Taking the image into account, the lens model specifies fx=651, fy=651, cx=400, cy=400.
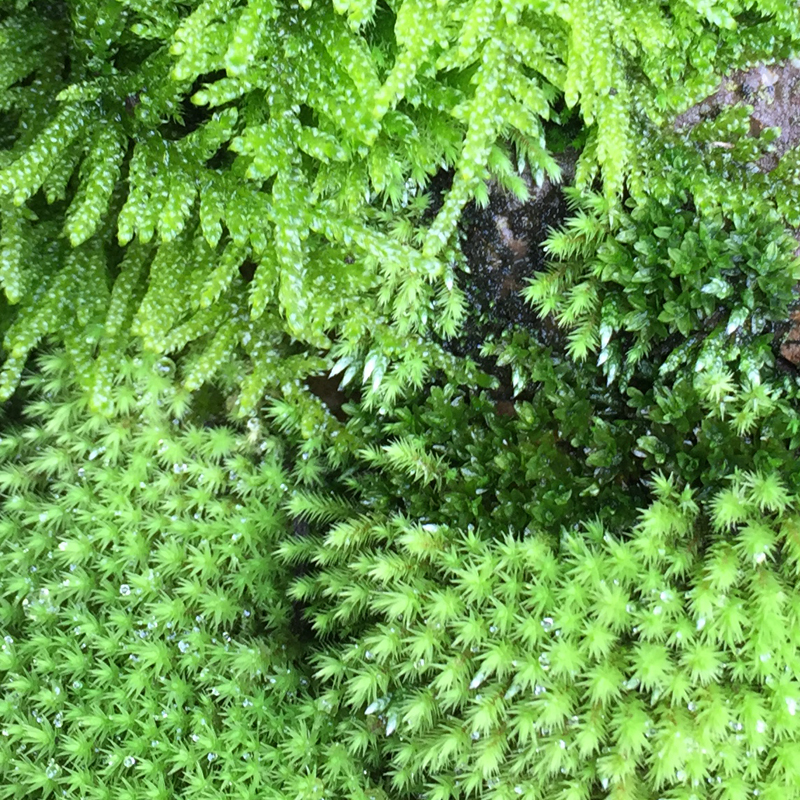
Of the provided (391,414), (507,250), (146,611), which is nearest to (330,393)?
(391,414)

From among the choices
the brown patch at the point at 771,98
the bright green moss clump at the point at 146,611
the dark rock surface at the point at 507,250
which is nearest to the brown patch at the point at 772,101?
the brown patch at the point at 771,98

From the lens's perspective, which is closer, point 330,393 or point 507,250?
point 507,250

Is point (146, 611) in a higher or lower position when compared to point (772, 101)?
lower

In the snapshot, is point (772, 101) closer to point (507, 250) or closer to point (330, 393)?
point (507, 250)

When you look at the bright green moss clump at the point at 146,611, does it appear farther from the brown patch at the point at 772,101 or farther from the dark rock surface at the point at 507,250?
the brown patch at the point at 772,101

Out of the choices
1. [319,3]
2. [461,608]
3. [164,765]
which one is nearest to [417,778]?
[461,608]

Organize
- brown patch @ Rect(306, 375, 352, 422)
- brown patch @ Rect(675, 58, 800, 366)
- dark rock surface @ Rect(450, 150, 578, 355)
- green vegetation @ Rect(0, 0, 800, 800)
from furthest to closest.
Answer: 1. brown patch @ Rect(306, 375, 352, 422)
2. dark rock surface @ Rect(450, 150, 578, 355)
3. brown patch @ Rect(675, 58, 800, 366)
4. green vegetation @ Rect(0, 0, 800, 800)

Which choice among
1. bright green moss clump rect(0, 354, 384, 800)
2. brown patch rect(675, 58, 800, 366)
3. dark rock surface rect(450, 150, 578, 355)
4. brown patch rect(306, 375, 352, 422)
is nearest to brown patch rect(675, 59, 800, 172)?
brown patch rect(675, 58, 800, 366)

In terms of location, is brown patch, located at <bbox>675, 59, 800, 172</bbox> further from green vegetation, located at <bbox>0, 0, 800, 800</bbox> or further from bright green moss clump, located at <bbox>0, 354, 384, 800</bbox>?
bright green moss clump, located at <bbox>0, 354, 384, 800</bbox>

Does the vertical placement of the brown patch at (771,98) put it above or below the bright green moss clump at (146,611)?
above
